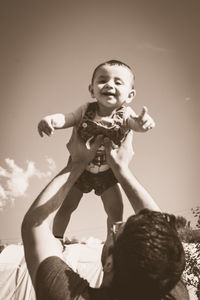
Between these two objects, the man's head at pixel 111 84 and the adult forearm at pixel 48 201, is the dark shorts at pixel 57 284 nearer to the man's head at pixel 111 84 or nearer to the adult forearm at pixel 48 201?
the adult forearm at pixel 48 201

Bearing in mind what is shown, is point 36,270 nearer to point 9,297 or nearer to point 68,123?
point 68,123

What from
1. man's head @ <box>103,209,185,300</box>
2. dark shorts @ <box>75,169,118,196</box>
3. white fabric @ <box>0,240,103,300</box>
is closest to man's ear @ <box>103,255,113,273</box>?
man's head @ <box>103,209,185,300</box>

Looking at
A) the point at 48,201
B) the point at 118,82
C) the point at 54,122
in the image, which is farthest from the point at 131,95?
the point at 48,201

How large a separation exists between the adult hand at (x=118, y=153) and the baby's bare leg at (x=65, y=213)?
3.60 ft

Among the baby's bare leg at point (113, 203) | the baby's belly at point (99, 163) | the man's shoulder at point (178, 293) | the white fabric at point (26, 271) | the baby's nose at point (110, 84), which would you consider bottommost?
the white fabric at point (26, 271)

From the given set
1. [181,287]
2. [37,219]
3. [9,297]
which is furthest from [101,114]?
[9,297]

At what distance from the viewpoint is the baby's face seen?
291cm

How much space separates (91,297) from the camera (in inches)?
59.0

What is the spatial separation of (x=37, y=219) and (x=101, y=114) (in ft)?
5.00

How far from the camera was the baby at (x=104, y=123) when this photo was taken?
104 inches

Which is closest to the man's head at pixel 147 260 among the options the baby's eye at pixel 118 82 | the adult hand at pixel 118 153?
the adult hand at pixel 118 153

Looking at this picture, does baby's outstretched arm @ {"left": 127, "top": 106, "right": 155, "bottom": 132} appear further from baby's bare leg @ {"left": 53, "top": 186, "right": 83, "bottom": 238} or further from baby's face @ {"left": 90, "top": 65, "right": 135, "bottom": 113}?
baby's bare leg @ {"left": 53, "top": 186, "right": 83, "bottom": 238}

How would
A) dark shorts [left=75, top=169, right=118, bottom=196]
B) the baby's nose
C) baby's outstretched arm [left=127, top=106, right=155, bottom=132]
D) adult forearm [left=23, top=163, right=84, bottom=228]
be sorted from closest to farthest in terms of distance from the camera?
adult forearm [left=23, top=163, right=84, bottom=228] < baby's outstretched arm [left=127, top=106, right=155, bottom=132] < the baby's nose < dark shorts [left=75, top=169, right=118, bottom=196]

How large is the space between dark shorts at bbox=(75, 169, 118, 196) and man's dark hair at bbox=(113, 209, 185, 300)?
160 cm
